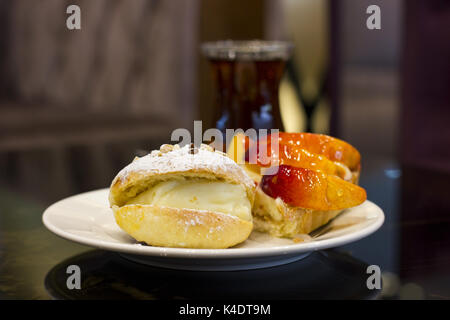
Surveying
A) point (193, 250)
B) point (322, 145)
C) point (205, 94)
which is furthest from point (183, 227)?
point (205, 94)

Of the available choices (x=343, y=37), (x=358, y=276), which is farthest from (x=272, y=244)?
(x=343, y=37)

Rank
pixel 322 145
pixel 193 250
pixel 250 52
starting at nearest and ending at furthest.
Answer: pixel 193 250 → pixel 322 145 → pixel 250 52

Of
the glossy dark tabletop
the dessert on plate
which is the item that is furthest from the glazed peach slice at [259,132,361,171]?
the glossy dark tabletop

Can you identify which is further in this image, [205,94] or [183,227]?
[205,94]

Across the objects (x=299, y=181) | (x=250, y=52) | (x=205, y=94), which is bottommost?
(x=205, y=94)

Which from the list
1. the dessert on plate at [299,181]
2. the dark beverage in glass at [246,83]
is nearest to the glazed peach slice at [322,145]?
the dessert on plate at [299,181]

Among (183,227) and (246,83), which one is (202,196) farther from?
(246,83)
